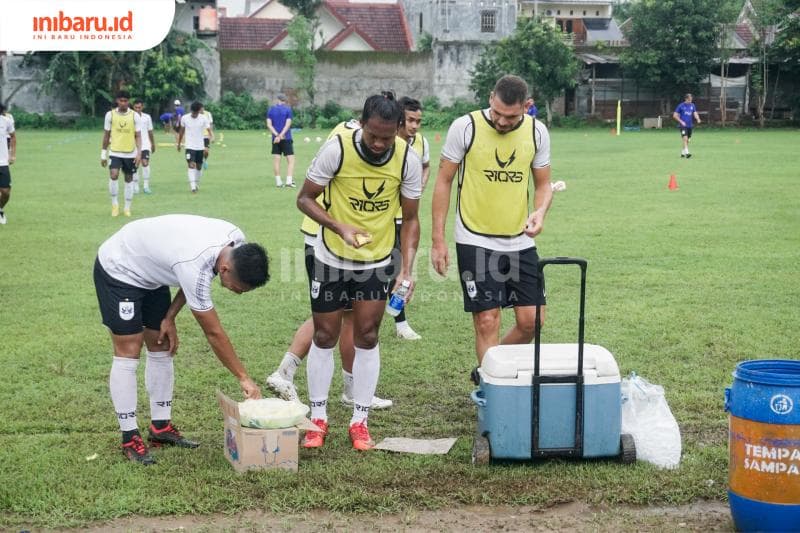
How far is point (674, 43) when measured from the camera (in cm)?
5534

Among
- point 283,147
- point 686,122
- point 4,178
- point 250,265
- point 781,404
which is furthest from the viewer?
point 686,122

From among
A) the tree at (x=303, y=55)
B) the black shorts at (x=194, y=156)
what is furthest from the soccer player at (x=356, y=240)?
the tree at (x=303, y=55)

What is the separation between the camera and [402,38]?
2714 inches

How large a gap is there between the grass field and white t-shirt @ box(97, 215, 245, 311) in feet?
3.54

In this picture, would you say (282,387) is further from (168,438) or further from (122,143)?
(122,143)

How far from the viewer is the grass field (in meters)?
5.45

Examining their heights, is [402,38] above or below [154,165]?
above

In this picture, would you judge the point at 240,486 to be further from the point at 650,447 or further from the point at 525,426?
the point at 650,447

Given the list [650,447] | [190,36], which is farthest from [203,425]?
[190,36]

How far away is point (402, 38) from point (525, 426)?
65281 mm

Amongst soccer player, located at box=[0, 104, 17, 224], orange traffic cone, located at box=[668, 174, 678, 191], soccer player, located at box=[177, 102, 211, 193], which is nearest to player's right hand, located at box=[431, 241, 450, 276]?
soccer player, located at box=[0, 104, 17, 224]

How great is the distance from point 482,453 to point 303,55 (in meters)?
52.3

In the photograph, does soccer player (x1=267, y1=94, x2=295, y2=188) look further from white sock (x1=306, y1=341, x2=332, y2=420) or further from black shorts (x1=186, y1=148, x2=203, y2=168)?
white sock (x1=306, y1=341, x2=332, y2=420)

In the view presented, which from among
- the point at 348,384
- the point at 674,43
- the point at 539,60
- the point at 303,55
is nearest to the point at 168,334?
the point at 348,384
